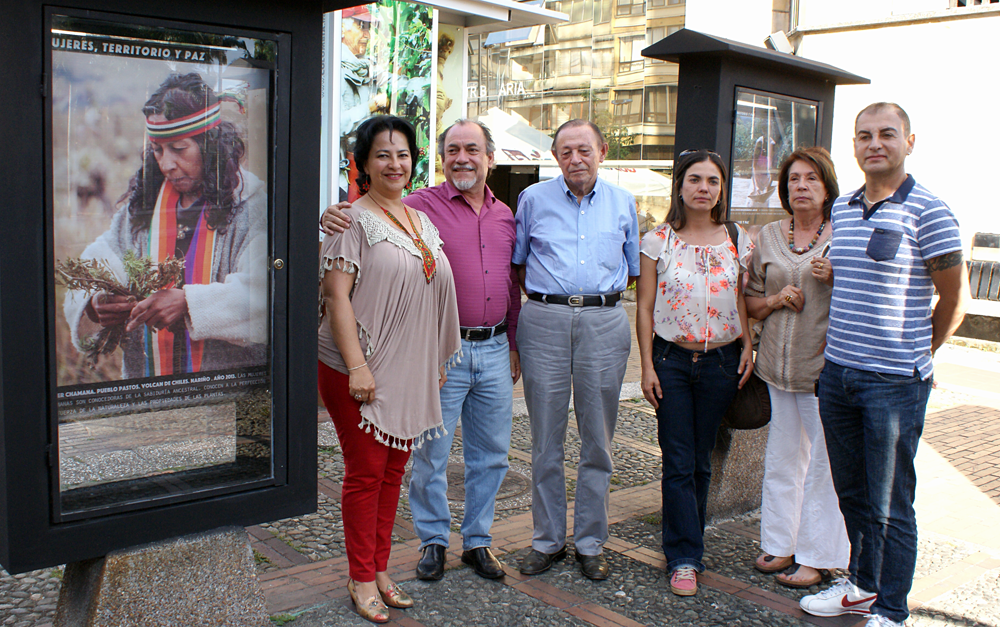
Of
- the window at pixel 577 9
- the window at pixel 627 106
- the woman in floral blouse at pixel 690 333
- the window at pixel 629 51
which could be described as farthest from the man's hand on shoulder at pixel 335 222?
the window at pixel 577 9

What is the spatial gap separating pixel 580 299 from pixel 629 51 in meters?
17.3

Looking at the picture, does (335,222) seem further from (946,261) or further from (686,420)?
(946,261)

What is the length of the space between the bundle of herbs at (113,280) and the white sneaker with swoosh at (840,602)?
9.52 feet

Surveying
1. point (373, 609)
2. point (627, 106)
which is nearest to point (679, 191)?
point (373, 609)

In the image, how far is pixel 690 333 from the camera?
3.87 m

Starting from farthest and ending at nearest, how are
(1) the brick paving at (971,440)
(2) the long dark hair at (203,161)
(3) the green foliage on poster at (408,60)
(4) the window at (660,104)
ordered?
(4) the window at (660,104) → (3) the green foliage on poster at (408,60) → (1) the brick paving at (971,440) → (2) the long dark hair at (203,161)

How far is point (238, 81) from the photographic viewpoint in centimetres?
304

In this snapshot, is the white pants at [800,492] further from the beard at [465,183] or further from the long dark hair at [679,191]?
the beard at [465,183]

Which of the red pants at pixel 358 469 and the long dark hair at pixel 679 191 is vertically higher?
the long dark hair at pixel 679 191

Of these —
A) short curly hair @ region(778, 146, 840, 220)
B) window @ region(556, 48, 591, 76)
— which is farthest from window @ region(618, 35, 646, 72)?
short curly hair @ region(778, 146, 840, 220)

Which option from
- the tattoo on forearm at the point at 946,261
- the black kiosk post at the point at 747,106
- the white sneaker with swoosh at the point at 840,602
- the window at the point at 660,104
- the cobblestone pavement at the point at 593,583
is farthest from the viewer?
the window at the point at 660,104

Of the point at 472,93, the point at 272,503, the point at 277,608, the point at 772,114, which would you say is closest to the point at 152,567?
the point at 272,503

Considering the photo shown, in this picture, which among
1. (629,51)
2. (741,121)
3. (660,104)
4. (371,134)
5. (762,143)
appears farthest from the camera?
(629,51)

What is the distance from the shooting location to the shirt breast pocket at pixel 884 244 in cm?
328
